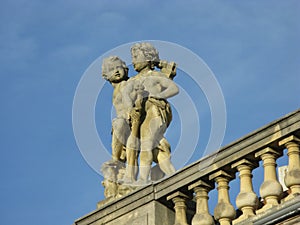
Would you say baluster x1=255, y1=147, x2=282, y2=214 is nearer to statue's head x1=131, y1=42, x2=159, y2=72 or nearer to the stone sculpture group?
the stone sculpture group

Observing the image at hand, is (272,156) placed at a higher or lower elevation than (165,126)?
lower

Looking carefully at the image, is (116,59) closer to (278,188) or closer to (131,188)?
(131,188)

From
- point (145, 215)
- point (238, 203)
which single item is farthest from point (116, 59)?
point (238, 203)

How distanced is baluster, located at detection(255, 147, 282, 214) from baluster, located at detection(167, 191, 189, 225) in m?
1.30

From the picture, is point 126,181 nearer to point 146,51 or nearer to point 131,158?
point 131,158

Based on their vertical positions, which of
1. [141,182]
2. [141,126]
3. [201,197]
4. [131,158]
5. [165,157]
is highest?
[141,126]

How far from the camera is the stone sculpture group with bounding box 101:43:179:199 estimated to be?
1427 cm

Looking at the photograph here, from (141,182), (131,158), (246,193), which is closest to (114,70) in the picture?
(131,158)

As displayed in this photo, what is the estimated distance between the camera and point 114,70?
1559cm

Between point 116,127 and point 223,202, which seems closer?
point 223,202

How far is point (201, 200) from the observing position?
41.1 feet

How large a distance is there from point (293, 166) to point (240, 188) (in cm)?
90

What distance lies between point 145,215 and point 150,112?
A: 2108 mm

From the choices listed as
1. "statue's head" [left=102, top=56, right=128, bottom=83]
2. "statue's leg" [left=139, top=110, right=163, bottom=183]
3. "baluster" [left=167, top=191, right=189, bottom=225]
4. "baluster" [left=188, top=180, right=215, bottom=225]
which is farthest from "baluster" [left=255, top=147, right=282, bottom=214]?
"statue's head" [left=102, top=56, right=128, bottom=83]
